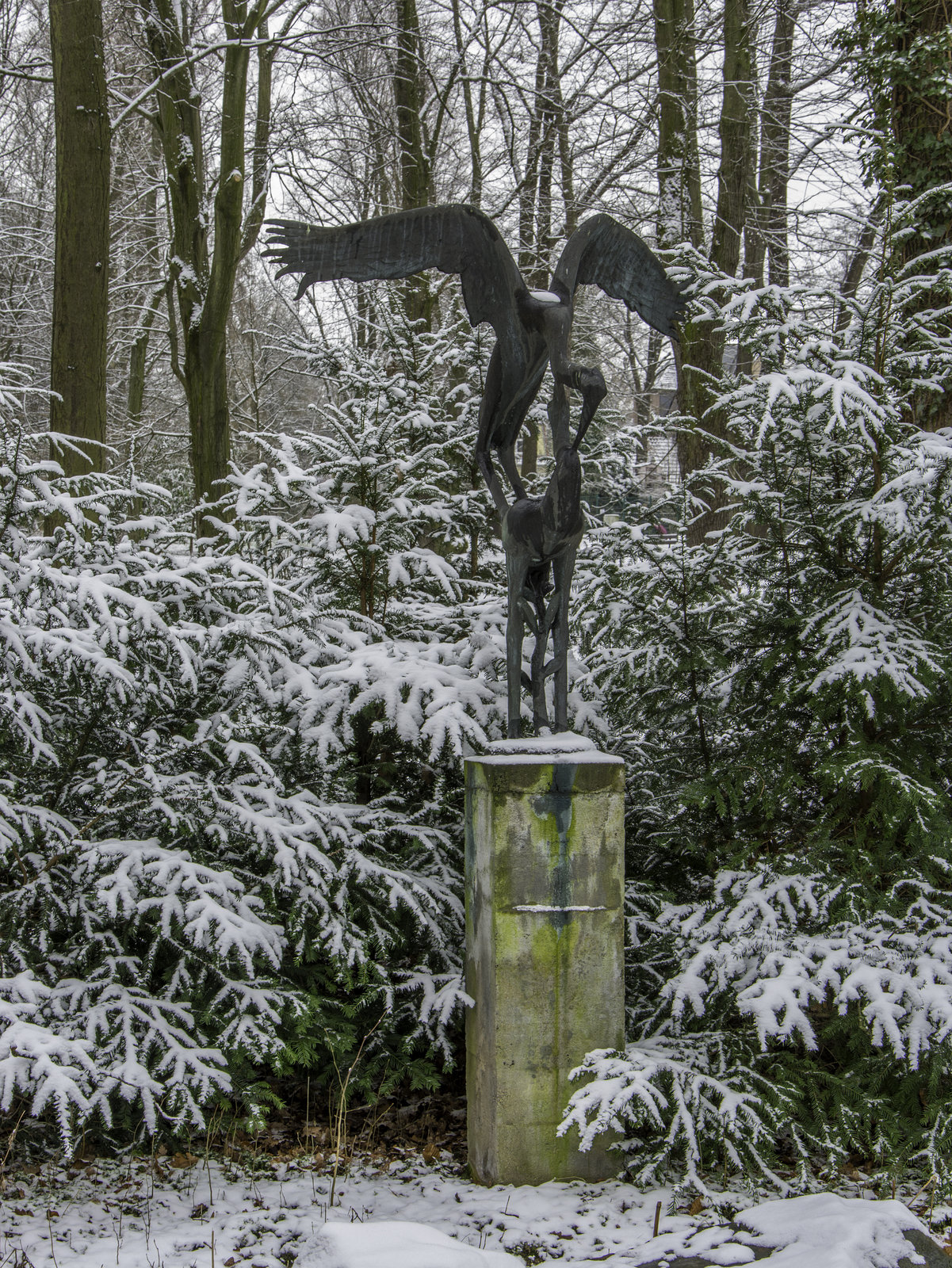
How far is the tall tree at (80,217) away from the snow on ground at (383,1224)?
203 inches

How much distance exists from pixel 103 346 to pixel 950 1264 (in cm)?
751

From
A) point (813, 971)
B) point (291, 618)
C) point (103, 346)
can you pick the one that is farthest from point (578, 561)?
point (103, 346)

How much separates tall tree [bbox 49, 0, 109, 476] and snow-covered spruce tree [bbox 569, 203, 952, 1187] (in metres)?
4.17

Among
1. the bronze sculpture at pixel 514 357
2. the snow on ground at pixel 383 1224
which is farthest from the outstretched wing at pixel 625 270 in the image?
the snow on ground at pixel 383 1224

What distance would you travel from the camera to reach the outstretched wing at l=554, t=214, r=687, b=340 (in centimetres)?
454

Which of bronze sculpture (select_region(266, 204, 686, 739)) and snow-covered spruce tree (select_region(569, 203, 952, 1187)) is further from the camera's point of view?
bronze sculpture (select_region(266, 204, 686, 739))

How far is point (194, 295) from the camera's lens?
1086 cm

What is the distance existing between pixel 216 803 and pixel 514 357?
2264 mm

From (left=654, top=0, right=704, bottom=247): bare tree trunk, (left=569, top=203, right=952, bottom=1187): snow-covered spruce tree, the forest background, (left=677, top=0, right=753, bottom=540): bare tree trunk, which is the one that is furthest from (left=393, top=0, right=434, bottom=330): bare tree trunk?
(left=569, top=203, right=952, bottom=1187): snow-covered spruce tree

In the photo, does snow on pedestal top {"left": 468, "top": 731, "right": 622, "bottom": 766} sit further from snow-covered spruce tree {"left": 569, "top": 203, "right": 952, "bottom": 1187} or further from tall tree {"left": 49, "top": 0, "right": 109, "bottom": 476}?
tall tree {"left": 49, "top": 0, "right": 109, "bottom": 476}

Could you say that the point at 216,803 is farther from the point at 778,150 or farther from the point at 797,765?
the point at 778,150

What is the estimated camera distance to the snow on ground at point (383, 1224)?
291cm

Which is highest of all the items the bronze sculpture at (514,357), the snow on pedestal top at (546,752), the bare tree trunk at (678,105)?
the bare tree trunk at (678,105)

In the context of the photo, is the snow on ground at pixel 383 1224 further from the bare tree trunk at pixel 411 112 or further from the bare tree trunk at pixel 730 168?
the bare tree trunk at pixel 411 112
